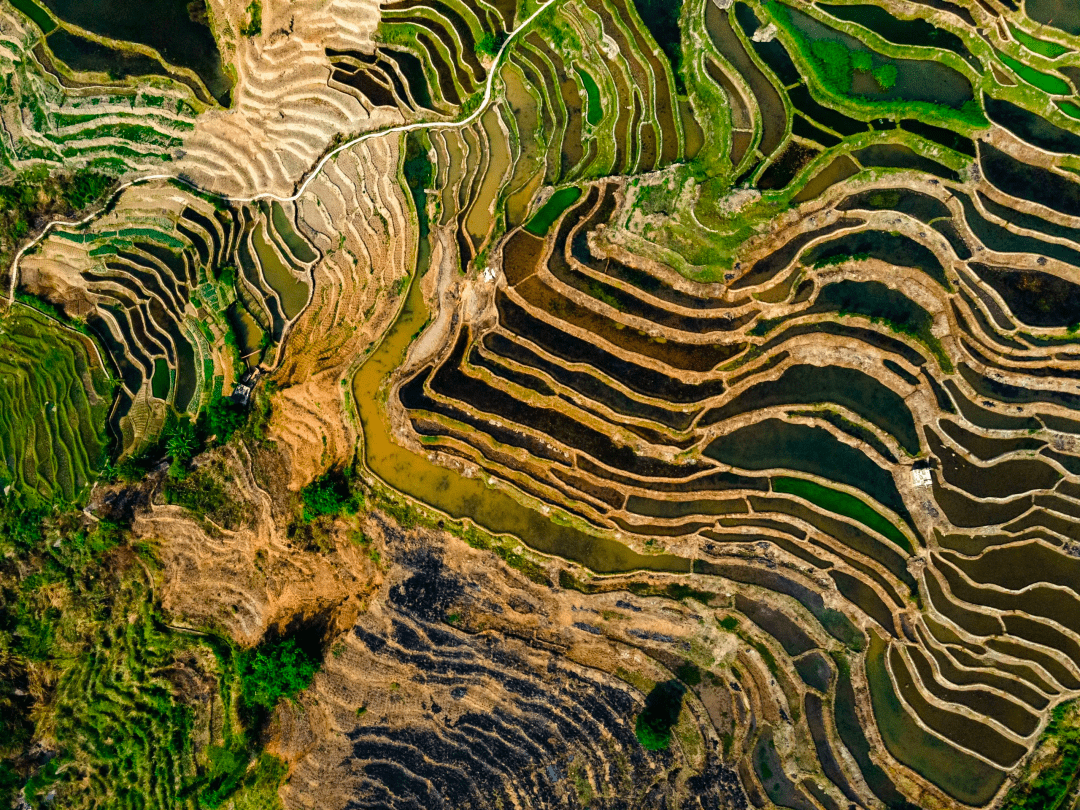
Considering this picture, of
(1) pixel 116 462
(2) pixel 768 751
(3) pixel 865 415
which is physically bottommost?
(1) pixel 116 462

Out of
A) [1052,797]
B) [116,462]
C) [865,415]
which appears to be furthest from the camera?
[116,462]

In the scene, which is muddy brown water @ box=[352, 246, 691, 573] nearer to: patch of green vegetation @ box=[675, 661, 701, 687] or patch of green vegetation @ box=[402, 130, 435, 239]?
Result: patch of green vegetation @ box=[675, 661, 701, 687]

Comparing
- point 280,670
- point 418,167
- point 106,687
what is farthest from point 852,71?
point 106,687

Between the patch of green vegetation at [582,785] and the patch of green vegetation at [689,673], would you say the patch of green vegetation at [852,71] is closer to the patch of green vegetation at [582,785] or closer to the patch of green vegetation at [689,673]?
the patch of green vegetation at [689,673]

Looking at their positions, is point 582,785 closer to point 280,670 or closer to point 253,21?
point 280,670

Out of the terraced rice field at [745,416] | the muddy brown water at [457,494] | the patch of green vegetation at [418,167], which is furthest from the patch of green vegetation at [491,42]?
the muddy brown water at [457,494]

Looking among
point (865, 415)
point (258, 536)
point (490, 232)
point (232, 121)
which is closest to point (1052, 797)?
point (865, 415)

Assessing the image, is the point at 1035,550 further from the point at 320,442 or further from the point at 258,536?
the point at 258,536

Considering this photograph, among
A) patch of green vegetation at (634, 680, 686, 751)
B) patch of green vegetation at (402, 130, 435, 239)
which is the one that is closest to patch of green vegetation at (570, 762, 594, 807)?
patch of green vegetation at (634, 680, 686, 751)
